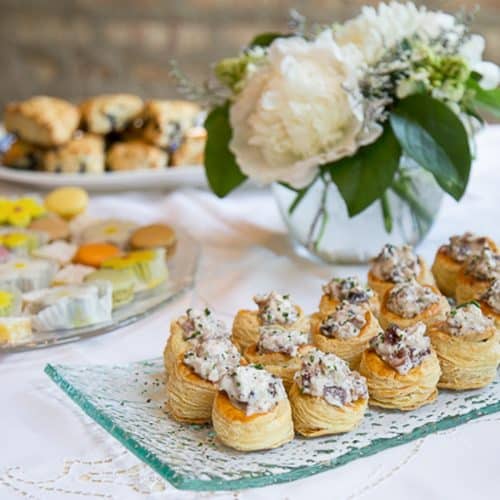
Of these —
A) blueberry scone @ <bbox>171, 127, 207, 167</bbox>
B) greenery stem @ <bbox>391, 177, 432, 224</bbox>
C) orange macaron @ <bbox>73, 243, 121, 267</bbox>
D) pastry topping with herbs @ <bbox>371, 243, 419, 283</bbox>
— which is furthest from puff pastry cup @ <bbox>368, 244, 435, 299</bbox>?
blueberry scone @ <bbox>171, 127, 207, 167</bbox>

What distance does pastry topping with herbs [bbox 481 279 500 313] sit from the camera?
3.50 feet

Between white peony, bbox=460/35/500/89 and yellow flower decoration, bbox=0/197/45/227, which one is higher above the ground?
white peony, bbox=460/35/500/89

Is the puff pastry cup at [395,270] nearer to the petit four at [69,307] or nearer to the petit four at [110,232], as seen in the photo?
the petit four at [69,307]

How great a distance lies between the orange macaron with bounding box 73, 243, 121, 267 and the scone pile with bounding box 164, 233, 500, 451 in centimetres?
40

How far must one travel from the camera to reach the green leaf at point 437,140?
1293mm

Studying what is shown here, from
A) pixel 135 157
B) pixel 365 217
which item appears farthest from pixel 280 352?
pixel 135 157

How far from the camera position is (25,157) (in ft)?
6.41

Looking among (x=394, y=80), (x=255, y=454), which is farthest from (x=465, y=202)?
(x=255, y=454)

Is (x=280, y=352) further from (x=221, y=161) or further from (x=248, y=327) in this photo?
(x=221, y=161)

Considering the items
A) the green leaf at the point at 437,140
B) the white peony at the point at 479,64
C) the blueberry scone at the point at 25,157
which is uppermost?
the white peony at the point at 479,64

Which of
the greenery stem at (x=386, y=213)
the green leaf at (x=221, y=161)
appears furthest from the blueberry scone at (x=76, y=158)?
the greenery stem at (x=386, y=213)

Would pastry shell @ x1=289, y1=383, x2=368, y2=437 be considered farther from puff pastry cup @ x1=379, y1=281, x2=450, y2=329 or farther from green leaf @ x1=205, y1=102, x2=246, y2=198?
green leaf @ x1=205, y1=102, x2=246, y2=198

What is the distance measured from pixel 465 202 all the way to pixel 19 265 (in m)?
0.83

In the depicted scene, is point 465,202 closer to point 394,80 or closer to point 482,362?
point 394,80
